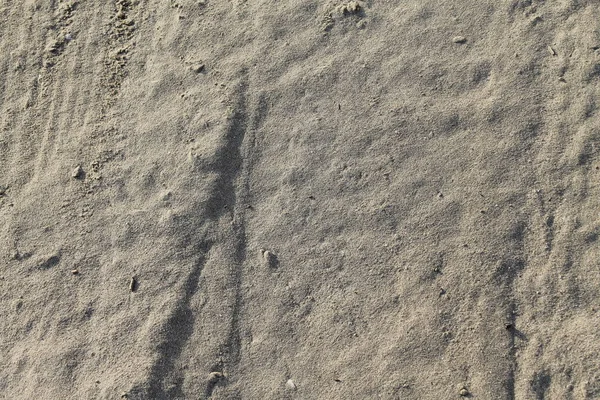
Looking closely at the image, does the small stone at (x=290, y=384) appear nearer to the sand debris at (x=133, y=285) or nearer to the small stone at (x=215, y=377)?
the small stone at (x=215, y=377)

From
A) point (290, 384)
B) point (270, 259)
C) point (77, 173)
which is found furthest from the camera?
point (77, 173)

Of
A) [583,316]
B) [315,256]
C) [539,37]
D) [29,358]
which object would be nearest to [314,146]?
[315,256]

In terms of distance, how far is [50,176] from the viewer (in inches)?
126

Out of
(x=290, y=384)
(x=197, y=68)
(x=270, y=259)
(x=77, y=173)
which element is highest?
(x=197, y=68)

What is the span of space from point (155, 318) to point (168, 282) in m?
0.15

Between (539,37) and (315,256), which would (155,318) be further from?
(539,37)

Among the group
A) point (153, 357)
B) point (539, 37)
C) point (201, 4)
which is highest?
point (201, 4)

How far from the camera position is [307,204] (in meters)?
3.03

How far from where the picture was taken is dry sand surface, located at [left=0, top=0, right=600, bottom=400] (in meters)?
2.81

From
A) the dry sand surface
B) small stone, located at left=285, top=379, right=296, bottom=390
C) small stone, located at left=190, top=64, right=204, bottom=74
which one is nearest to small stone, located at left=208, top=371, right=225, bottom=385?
the dry sand surface

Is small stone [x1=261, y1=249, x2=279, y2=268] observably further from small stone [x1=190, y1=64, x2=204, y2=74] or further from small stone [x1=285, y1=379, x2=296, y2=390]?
small stone [x1=190, y1=64, x2=204, y2=74]

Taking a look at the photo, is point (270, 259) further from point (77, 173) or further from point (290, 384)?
point (77, 173)

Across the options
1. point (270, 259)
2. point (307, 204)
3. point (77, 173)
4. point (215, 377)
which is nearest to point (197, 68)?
point (77, 173)

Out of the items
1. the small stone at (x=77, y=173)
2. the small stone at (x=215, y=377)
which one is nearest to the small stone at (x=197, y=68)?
the small stone at (x=77, y=173)
